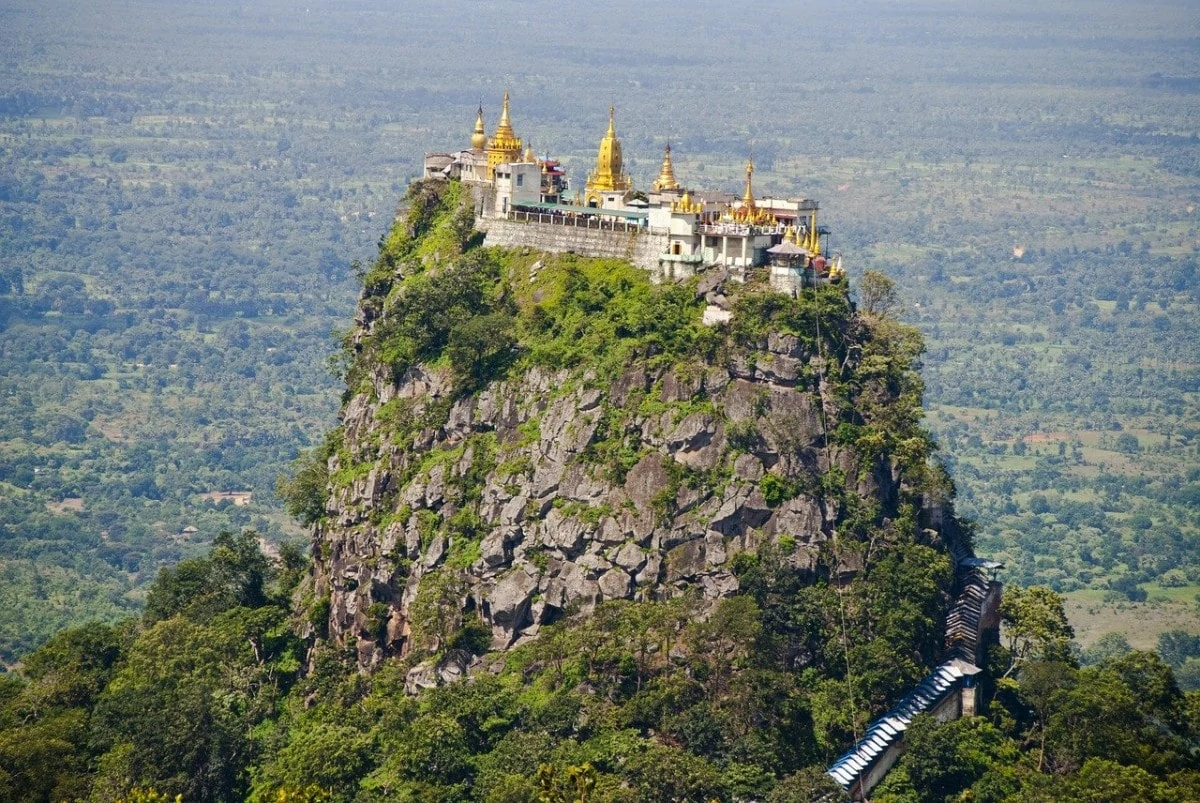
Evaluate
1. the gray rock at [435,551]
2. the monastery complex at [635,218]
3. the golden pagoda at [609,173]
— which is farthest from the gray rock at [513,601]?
the golden pagoda at [609,173]

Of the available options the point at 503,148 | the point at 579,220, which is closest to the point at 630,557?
the point at 579,220

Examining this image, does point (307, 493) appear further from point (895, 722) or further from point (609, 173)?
point (895, 722)

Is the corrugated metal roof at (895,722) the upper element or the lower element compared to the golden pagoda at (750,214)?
lower

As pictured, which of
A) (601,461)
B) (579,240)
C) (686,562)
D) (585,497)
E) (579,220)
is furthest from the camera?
(579,220)

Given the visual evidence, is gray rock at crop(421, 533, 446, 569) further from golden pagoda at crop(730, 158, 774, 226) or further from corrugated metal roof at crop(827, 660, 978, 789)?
corrugated metal roof at crop(827, 660, 978, 789)

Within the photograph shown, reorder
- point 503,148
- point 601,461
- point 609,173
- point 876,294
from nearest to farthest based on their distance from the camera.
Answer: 1. point 601,461
2. point 876,294
3. point 609,173
4. point 503,148

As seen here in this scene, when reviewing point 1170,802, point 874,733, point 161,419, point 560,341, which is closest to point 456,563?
point 560,341

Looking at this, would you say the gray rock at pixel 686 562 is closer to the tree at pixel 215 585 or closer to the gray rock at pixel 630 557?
the gray rock at pixel 630 557
